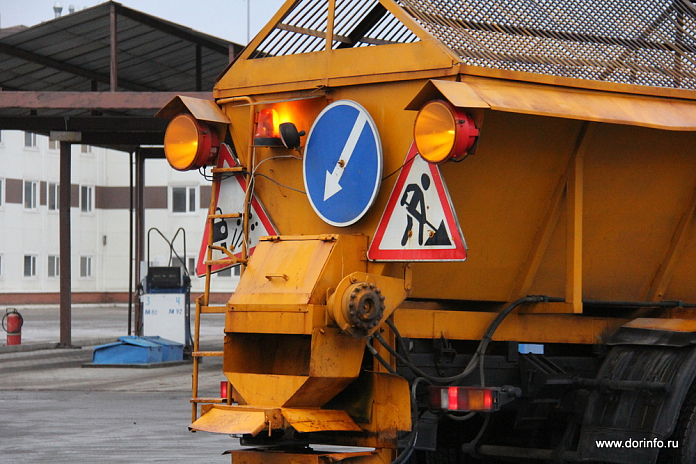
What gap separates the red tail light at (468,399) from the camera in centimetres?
545

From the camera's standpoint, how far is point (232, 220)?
250 inches

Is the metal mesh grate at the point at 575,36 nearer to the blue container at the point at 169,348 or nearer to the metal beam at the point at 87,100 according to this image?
the metal beam at the point at 87,100

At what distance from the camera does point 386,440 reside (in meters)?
5.46

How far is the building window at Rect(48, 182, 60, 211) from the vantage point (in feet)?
166

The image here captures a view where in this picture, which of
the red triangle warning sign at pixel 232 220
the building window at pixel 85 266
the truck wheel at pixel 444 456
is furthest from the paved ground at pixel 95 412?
the building window at pixel 85 266

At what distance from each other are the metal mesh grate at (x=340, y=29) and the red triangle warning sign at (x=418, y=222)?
877 millimetres

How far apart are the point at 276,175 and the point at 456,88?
1.45 m

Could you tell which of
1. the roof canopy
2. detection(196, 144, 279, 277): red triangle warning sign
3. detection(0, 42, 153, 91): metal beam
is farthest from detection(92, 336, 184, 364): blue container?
detection(196, 144, 279, 277): red triangle warning sign

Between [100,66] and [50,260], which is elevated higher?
[100,66]

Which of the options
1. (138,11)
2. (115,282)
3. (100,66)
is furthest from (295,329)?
(115,282)

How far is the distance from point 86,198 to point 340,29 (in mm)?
48119

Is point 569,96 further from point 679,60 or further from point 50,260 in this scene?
point 50,260

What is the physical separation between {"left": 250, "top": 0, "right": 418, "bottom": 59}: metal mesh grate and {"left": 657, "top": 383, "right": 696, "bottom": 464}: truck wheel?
2399mm

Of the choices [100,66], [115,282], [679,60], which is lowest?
[115,282]
